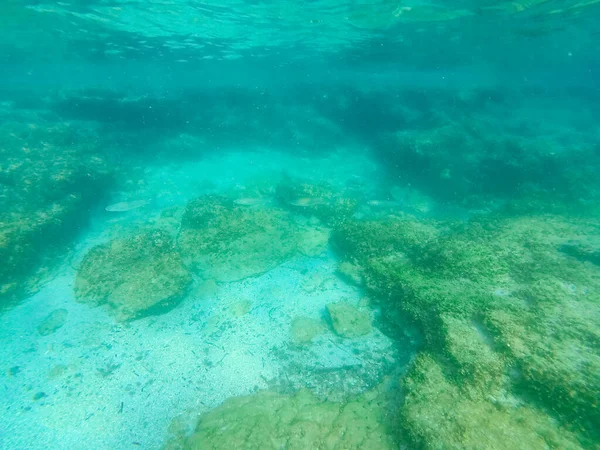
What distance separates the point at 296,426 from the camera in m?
4.65

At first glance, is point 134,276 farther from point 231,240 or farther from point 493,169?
point 493,169

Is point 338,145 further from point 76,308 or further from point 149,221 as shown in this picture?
point 76,308

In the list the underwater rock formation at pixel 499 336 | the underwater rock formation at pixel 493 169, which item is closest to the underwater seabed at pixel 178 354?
the underwater rock formation at pixel 499 336

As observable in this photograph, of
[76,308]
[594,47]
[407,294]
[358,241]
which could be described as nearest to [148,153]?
[76,308]

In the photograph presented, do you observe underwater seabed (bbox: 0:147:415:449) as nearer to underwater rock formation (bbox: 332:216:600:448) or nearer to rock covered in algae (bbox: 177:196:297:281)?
rock covered in algae (bbox: 177:196:297:281)

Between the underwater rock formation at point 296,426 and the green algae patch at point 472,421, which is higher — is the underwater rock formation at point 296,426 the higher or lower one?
the lower one

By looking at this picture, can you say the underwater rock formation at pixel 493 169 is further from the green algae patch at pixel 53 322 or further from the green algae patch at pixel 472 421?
the green algae patch at pixel 53 322

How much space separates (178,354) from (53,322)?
4000 mm

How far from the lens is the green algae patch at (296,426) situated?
14.1ft

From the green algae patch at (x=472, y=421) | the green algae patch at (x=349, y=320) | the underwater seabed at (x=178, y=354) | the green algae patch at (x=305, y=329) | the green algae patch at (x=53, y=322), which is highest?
the green algae patch at (x=472, y=421)

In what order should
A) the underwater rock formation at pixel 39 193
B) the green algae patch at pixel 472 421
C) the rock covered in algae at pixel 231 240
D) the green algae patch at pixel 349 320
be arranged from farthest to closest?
the rock covered in algae at pixel 231 240 → the underwater rock formation at pixel 39 193 → the green algae patch at pixel 349 320 → the green algae patch at pixel 472 421

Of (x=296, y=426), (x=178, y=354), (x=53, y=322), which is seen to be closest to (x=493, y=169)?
(x=296, y=426)

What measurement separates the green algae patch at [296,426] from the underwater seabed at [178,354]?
0.70 meters

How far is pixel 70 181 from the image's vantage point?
39.1 ft
